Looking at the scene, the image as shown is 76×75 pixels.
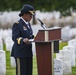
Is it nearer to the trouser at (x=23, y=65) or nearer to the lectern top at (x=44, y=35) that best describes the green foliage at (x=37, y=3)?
the trouser at (x=23, y=65)

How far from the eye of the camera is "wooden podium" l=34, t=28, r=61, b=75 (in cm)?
900

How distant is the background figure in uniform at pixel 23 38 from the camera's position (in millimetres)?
9289

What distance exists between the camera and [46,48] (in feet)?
30.1

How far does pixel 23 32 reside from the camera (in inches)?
368

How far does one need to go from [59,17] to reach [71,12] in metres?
2.59

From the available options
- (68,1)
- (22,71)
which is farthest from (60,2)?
(22,71)

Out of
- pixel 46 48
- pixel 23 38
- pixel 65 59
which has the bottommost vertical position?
pixel 65 59

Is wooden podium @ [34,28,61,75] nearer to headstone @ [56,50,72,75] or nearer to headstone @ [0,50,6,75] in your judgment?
headstone @ [0,50,6,75]

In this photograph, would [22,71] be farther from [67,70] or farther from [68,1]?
[68,1]

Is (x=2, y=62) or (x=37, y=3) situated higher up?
(x=37, y=3)

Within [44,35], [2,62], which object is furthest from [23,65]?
[2,62]

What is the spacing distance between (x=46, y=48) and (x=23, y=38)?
0.45m

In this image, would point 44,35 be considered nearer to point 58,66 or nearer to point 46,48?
point 46,48

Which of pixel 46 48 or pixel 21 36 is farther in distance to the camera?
pixel 21 36
